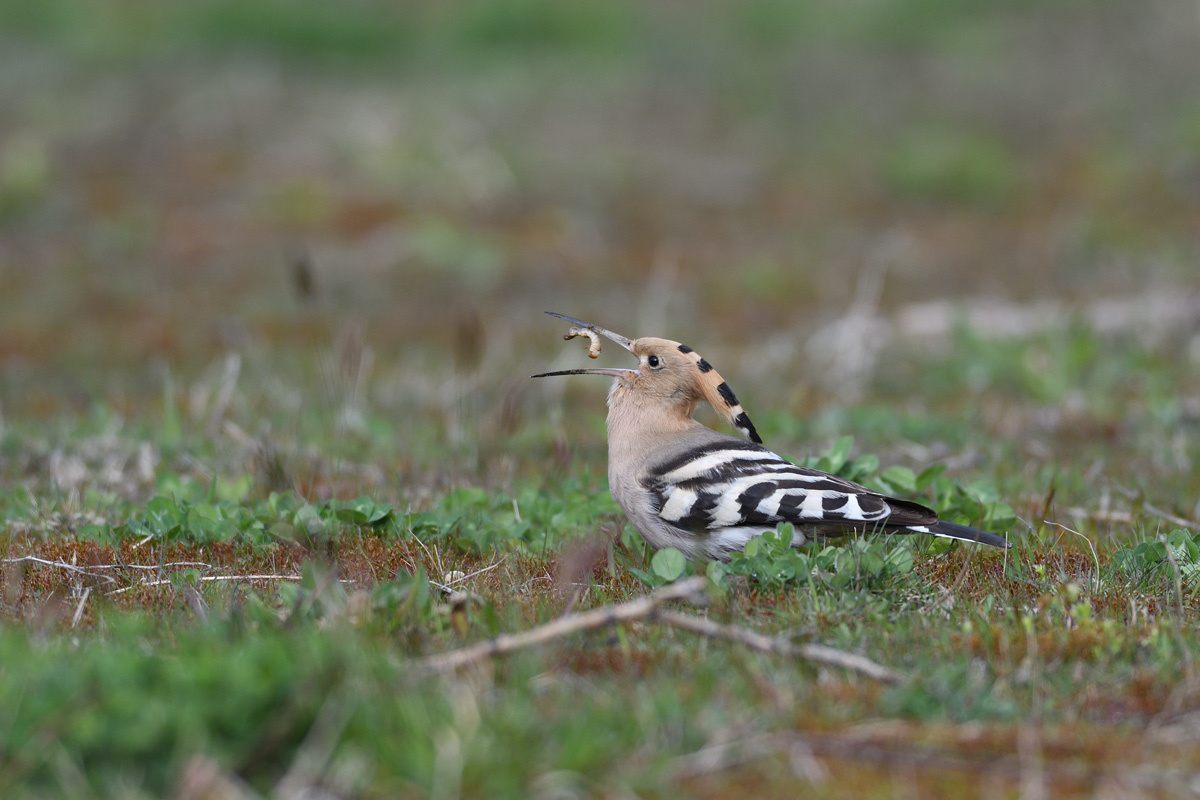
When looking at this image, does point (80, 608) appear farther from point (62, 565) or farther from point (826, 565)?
point (826, 565)

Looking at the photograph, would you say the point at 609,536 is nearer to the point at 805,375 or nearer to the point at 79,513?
the point at 79,513

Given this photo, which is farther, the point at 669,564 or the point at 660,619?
the point at 669,564

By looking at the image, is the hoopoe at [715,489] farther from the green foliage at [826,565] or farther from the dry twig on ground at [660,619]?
the dry twig on ground at [660,619]

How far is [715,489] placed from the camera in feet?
12.2

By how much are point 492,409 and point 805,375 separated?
2.55 meters

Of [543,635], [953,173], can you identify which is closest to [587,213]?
[953,173]

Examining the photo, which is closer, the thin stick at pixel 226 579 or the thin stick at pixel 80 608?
the thin stick at pixel 80 608

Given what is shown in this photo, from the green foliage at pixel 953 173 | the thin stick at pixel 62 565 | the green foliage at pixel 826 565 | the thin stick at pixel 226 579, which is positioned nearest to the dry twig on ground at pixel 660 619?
the green foliage at pixel 826 565

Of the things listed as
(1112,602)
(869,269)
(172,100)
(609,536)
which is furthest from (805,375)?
(172,100)

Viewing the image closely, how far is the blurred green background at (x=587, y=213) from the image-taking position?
25.5 feet

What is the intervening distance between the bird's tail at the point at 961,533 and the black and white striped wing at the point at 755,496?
0.09ft

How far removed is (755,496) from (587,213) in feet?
32.4

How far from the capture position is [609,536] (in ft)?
13.4

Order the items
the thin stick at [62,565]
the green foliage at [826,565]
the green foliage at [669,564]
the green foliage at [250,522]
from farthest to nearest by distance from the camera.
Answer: the green foliage at [250,522] → the thin stick at [62,565] → the green foliage at [669,564] → the green foliage at [826,565]
